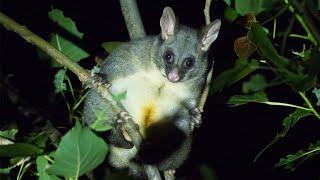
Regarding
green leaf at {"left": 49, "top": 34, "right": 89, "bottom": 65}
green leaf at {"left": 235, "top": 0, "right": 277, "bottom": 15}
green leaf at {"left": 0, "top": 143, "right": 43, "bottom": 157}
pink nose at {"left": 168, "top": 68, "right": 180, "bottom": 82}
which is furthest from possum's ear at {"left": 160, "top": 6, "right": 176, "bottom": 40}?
green leaf at {"left": 0, "top": 143, "right": 43, "bottom": 157}

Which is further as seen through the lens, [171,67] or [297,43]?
[297,43]

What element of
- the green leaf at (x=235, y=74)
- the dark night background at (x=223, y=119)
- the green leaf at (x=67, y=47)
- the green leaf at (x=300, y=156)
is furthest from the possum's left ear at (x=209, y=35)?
the dark night background at (x=223, y=119)

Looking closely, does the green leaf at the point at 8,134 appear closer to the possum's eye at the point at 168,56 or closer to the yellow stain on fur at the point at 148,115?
the yellow stain on fur at the point at 148,115

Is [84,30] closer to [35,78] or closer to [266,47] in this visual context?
[35,78]

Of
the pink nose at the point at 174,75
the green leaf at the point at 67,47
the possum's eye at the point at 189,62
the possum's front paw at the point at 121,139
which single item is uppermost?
the green leaf at the point at 67,47

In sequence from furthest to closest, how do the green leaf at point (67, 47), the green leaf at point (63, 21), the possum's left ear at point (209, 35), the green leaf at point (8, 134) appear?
the possum's left ear at point (209, 35), the green leaf at point (63, 21), the green leaf at point (67, 47), the green leaf at point (8, 134)

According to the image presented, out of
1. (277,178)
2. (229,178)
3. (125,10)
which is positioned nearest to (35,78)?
(125,10)
